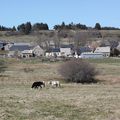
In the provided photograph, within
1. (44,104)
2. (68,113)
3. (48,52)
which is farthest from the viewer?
(48,52)

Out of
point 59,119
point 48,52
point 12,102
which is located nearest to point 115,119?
point 59,119

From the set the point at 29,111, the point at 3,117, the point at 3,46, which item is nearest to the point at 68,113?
the point at 29,111

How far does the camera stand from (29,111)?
16.8m

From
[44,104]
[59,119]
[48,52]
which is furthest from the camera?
[48,52]

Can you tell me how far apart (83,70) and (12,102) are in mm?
35315

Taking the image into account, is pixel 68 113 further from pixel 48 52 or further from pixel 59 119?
pixel 48 52

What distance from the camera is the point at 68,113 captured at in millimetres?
16500

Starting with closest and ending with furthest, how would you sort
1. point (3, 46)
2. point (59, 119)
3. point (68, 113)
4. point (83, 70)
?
point (59, 119)
point (68, 113)
point (83, 70)
point (3, 46)

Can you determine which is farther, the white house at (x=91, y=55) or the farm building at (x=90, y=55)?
the farm building at (x=90, y=55)

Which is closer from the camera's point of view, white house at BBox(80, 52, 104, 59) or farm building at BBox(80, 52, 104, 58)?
white house at BBox(80, 52, 104, 59)

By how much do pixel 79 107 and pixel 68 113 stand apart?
7.59ft

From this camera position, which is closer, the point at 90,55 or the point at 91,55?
the point at 90,55

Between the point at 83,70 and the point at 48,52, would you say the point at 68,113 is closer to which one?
the point at 83,70

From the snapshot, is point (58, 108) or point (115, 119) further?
point (58, 108)
